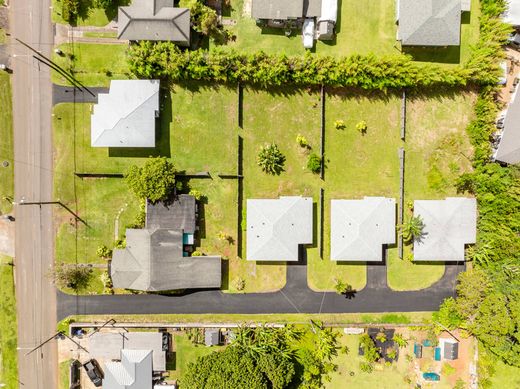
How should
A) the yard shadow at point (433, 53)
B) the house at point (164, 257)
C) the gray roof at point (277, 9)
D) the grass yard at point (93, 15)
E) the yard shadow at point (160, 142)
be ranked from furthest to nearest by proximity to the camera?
the yard shadow at point (433, 53)
the yard shadow at point (160, 142)
the grass yard at point (93, 15)
the house at point (164, 257)
the gray roof at point (277, 9)

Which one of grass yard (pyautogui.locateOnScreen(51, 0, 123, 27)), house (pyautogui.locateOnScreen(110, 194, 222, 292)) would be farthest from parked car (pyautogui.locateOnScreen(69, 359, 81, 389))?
grass yard (pyautogui.locateOnScreen(51, 0, 123, 27))

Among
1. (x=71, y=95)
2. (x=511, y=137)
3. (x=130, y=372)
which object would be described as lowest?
(x=130, y=372)

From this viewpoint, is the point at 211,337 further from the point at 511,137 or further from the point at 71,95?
the point at 511,137

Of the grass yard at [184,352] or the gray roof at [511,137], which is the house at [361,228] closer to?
the gray roof at [511,137]

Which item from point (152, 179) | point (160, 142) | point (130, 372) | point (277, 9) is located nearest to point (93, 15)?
point (160, 142)

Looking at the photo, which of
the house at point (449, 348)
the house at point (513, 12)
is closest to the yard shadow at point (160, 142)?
the house at point (449, 348)

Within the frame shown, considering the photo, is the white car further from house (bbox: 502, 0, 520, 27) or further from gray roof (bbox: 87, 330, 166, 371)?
gray roof (bbox: 87, 330, 166, 371)
